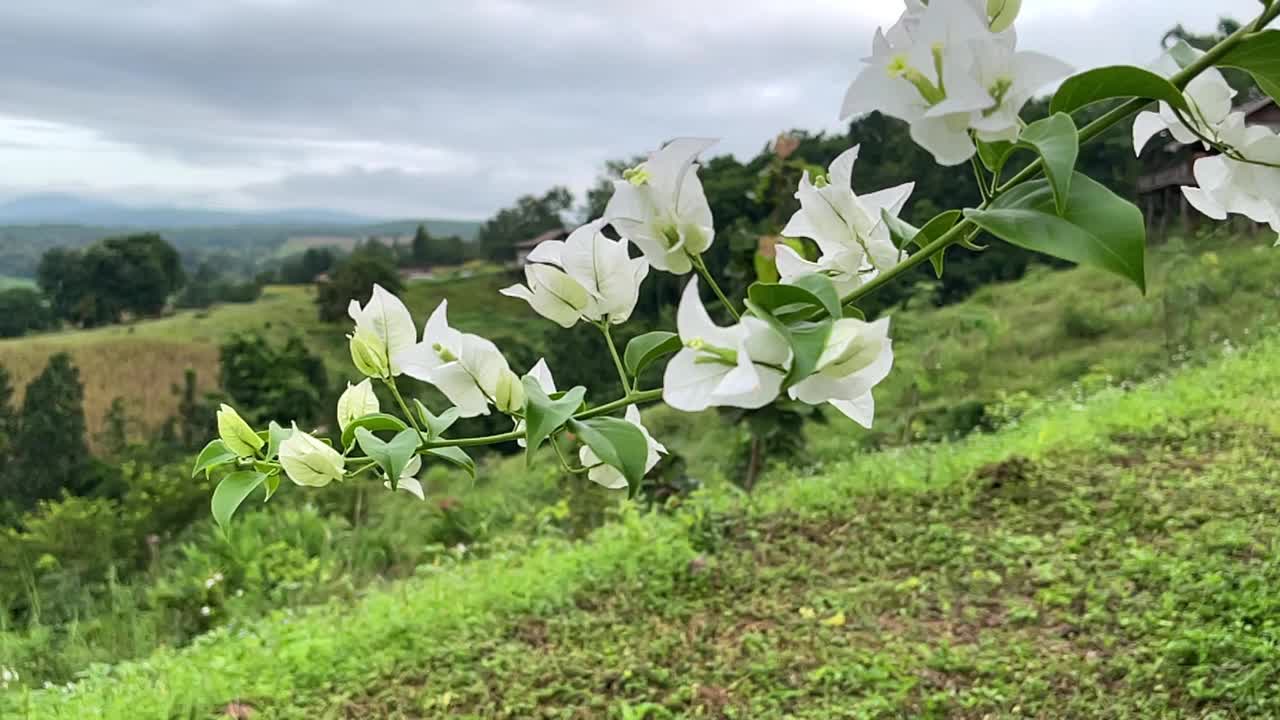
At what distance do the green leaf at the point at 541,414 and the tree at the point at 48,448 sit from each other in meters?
5.38

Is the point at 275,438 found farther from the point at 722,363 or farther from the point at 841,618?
the point at 841,618

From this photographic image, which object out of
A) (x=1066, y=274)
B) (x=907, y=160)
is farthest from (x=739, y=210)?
(x=1066, y=274)

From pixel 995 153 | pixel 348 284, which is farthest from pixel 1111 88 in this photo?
pixel 348 284

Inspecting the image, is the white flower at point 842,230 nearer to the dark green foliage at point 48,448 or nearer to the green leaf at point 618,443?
the green leaf at point 618,443

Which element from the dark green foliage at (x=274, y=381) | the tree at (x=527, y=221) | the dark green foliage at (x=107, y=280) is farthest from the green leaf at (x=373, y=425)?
the dark green foliage at (x=107, y=280)

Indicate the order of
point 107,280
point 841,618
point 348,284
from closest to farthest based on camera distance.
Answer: point 841,618 < point 348,284 < point 107,280

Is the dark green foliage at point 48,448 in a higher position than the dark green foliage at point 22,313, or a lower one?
lower

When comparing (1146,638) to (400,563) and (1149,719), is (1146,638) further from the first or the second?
(400,563)

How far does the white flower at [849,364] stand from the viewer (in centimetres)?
28

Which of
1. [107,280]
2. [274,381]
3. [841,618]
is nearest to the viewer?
[841,618]

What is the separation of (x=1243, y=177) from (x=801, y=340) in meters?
0.26

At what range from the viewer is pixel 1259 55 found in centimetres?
31

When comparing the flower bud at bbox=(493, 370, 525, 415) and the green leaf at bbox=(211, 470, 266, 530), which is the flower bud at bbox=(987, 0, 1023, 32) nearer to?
the flower bud at bbox=(493, 370, 525, 415)

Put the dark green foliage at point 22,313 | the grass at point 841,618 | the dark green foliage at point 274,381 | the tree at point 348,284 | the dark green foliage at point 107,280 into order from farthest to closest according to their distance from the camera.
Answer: the dark green foliage at point 107,280, the dark green foliage at point 22,313, the tree at point 348,284, the dark green foliage at point 274,381, the grass at point 841,618
